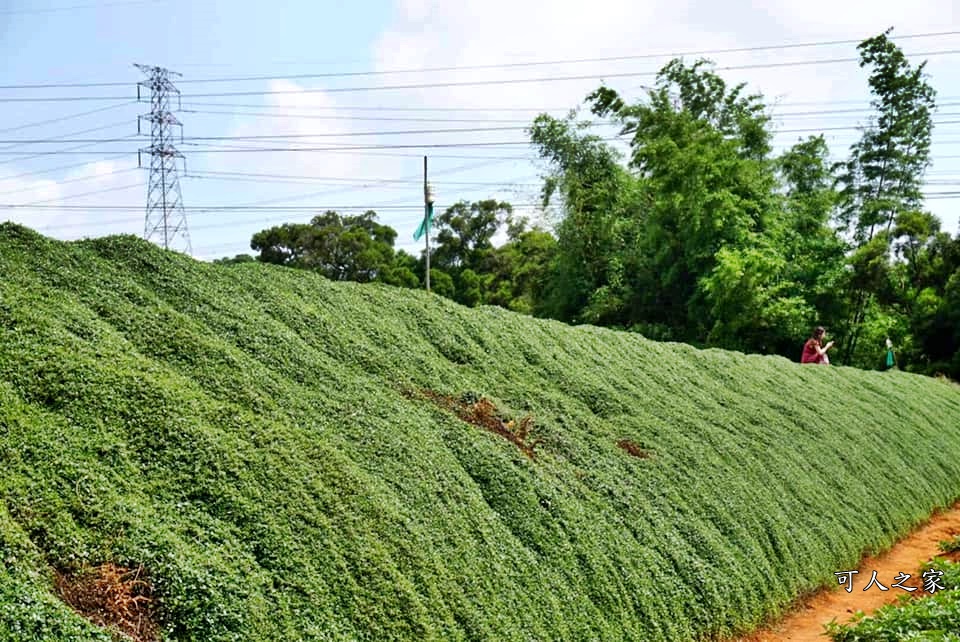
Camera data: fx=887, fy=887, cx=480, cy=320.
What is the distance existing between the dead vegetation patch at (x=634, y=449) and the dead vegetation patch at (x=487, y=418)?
0.95m

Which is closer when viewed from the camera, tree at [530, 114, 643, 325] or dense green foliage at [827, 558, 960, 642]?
dense green foliage at [827, 558, 960, 642]

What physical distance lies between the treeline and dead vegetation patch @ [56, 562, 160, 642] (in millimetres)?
17681

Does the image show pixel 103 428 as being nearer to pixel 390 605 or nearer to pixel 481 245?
pixel 390 605

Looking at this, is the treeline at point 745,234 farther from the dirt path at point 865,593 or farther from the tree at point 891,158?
the dirt path at point 865,593

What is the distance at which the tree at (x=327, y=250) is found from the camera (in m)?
39.8

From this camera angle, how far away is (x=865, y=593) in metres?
7.30

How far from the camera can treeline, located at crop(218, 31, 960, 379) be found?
20625mm

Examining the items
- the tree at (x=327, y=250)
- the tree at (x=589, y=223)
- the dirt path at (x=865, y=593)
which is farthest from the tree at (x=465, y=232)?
the dirt path at (x=865, y=593)

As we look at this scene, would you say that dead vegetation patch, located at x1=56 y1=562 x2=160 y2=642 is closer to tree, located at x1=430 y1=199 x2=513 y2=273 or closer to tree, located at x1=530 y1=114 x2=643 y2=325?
tree, located at x1=530 y1=114 x2=643 y2=325

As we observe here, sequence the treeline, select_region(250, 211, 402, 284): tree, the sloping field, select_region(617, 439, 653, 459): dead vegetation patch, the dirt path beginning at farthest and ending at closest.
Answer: select_region(250, 211, 402, 284): tree
the treeline
select_region(617, 439, 653, 459): dead vegetation patch
the dirt path
the sloping field

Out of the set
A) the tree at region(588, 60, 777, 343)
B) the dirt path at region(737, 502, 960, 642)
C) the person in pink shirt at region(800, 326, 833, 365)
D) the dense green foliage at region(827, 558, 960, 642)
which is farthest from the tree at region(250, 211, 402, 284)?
the dense green foliage at region(827, 558, 960, 642)

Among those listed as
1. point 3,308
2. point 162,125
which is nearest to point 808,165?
point 162,125

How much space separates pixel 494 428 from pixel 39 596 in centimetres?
349

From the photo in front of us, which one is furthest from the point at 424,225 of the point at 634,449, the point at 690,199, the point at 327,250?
the point at 327,250
